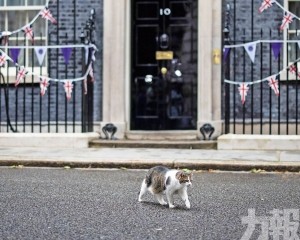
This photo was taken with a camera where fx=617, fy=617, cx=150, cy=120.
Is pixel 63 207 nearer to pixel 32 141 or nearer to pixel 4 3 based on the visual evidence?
pixel 32 141

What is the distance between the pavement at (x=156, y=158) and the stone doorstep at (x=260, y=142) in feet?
0.67

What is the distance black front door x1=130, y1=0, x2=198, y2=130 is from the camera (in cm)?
1194

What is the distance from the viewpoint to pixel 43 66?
12219 mm

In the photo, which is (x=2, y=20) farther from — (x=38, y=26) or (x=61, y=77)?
(x=61, y=77)

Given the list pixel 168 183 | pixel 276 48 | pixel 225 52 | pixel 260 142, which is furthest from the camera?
pixel 225 52

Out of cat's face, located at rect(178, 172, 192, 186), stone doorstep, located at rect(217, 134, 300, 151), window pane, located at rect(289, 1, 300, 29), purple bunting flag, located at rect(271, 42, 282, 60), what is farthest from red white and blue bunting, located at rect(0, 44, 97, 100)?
cat's face, located at rect(178, 172, 192, 186)

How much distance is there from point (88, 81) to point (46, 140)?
149 cm

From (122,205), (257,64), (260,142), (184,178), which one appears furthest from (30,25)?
(184,178)

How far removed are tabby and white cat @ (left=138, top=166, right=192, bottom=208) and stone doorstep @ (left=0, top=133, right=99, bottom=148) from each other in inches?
200

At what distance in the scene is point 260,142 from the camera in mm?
10344

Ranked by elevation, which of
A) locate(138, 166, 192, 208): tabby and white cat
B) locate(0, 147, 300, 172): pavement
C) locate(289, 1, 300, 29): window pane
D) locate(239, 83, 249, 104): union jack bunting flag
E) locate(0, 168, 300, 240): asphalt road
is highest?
locate(289, 1, 300, 29): window pane

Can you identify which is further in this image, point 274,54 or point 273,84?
point 274,54

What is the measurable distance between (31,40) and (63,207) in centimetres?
713

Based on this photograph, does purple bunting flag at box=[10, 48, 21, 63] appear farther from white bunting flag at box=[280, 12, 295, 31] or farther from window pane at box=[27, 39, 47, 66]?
white bunting flag at box=[280, 12, 295, 31]
